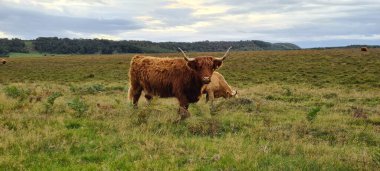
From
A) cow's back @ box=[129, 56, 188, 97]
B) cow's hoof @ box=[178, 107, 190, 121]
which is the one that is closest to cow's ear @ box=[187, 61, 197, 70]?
cow's back @ box=[129, 56, 188, 97]

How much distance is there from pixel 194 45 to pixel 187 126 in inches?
6173

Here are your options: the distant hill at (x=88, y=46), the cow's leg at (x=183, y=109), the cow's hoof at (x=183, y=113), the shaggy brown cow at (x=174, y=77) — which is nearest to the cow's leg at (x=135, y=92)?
the shaggy brown cow at (x=174, y=77)

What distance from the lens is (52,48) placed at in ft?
502

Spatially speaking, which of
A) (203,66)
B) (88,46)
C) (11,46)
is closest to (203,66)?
(203,66)

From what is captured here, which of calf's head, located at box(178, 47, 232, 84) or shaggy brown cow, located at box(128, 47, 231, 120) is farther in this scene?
shaggy brown cow, located at box(128, 47, 231, 120)

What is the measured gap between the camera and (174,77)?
39.3 feet

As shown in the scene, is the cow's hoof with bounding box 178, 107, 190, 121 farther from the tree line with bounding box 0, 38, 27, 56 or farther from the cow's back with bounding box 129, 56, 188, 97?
the tree line with bounding box 0, 38, 27, 56

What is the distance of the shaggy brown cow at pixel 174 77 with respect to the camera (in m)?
11.1

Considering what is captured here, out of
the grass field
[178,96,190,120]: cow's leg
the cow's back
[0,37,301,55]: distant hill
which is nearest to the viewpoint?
the grass field

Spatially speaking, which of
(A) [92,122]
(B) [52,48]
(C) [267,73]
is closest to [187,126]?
(A) [92,122]

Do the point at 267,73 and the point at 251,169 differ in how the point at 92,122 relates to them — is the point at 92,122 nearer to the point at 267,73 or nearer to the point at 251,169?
the point at 251,169

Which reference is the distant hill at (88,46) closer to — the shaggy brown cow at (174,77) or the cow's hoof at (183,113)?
the shaggy brown cow at (174,77)

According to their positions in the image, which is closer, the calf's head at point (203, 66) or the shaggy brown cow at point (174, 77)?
the calf's head at point (203, 66)

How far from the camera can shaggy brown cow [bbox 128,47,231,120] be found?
36.3 ft
